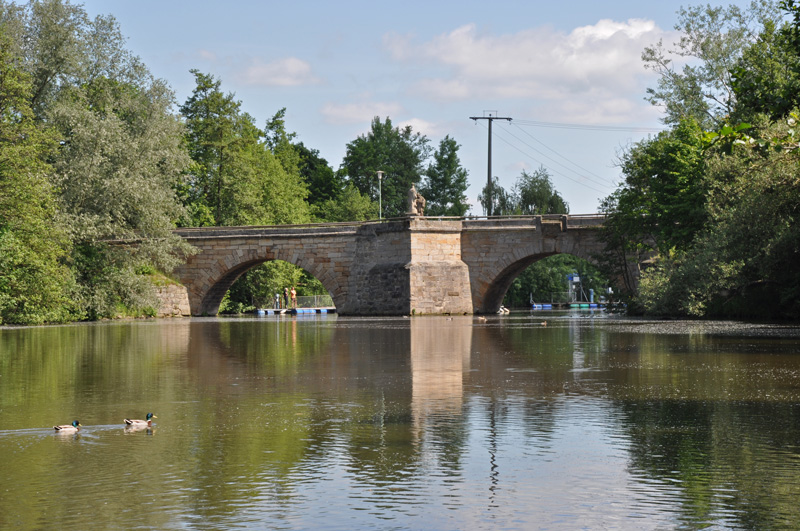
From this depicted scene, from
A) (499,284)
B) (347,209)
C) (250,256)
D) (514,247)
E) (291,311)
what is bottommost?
(291,311)

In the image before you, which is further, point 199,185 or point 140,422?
point 199,185

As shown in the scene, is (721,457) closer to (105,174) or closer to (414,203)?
(105,174)

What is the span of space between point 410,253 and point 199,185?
19609 mm

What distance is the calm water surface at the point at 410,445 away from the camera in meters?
6.26

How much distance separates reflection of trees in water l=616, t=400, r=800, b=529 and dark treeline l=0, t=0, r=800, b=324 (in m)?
7.61

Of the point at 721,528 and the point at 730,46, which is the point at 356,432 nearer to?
the point at 721,528

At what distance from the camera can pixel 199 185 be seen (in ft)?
209

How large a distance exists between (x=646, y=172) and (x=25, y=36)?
3074 cm

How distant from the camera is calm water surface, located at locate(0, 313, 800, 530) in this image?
6.26 metres

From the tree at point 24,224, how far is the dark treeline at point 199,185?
7cm

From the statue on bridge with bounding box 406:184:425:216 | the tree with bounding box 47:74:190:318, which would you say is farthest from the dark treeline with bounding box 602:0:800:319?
the tree with bounding box 47:74:190:318

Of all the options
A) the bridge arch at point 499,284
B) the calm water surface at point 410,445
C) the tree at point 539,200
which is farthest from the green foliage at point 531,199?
the calm water surface at point 410,445

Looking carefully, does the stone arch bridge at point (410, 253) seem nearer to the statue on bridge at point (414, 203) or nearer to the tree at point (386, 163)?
the statue on bridge at point (414, 203)

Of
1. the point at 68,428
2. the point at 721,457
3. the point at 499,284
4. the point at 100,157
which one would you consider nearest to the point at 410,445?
the point at 721,457
